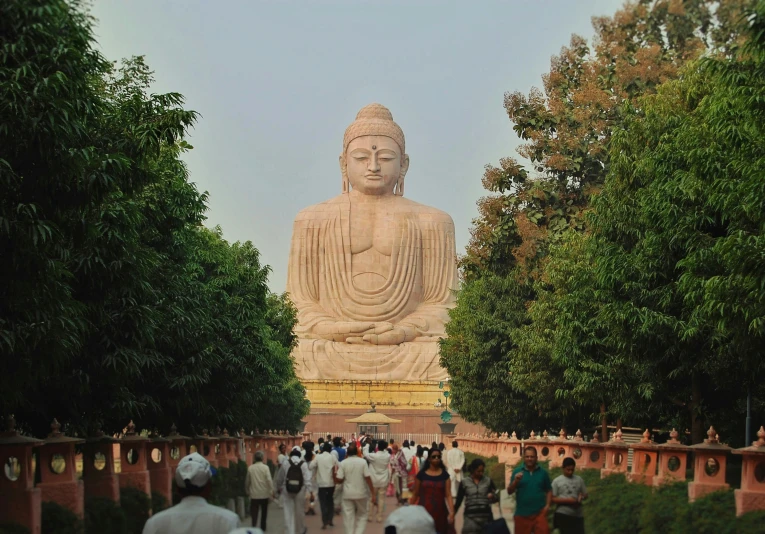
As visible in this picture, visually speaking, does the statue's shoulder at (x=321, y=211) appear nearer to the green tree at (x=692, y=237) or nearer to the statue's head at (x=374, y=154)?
the statue's head at (x=374, y=154)

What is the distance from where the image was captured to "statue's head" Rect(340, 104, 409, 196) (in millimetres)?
65938

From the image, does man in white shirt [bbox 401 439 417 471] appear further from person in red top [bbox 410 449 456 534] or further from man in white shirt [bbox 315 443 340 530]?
person in red top [bbox 410 449 456 534]

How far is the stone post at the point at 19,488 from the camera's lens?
45.7 ft

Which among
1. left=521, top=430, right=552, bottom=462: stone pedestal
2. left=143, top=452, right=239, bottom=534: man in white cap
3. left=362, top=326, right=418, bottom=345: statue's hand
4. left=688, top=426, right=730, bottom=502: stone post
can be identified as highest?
left=362, top=326, right=418, bottom=345: statue's hand

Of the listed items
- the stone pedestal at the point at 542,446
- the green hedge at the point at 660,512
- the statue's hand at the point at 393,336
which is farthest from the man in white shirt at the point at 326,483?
the statue's hand at the point at 393,336

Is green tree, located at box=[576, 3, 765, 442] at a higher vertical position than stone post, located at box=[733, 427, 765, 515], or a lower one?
higher

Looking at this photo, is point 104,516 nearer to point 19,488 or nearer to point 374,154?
point 19,488

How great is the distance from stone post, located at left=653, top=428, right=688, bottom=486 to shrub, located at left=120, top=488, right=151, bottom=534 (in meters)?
6.77

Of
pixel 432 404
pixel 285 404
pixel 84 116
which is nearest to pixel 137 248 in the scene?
pixel 84 116

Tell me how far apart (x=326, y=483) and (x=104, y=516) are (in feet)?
18.2

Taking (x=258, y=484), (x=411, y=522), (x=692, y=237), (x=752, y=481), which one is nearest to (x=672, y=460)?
(x=692, y=237)

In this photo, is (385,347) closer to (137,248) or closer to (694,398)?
(694,398)

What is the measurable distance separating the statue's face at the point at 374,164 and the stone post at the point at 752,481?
51447mm

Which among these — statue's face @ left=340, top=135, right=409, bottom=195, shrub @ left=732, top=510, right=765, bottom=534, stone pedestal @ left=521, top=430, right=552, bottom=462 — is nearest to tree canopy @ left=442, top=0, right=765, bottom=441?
stone pedestal @ left=521, top=430, right=552, bottom=462
